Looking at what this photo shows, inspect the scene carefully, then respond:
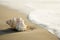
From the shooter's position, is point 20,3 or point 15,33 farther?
point 20,3

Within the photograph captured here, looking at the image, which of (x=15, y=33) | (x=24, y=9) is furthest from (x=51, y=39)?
(x=24, y=9)

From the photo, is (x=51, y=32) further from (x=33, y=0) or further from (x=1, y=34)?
(x=33, y=0)

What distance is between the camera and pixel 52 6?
1.56 m

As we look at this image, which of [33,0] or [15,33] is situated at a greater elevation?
[33,0]

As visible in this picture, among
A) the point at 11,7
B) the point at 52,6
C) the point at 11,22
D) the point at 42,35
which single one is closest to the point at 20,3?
the point at 11,7

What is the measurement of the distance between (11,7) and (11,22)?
25.7 inches

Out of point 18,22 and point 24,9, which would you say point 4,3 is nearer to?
point 24,9

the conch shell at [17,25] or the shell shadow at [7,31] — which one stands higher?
the conch shell at [17,25]

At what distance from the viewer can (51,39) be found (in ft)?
3.00

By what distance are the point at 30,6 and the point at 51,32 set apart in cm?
69

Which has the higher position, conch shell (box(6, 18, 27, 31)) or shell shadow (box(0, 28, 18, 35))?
conch shell (box(6, 18, 27, 31))

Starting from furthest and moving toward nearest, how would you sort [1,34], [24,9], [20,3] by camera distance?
[20,3]
[24,9]
[1,34]

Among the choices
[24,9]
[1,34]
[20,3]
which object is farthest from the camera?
[20,3]

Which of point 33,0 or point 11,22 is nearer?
point 11,22
